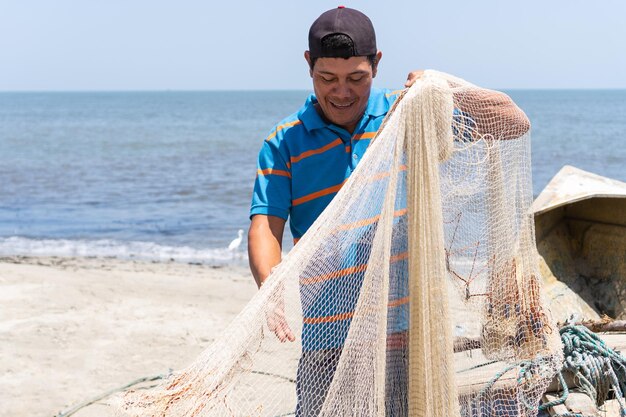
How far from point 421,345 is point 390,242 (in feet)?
1.08

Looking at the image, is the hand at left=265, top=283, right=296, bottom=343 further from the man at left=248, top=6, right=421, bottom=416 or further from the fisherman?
the man at left=248, top=6, right=421, bottom=416

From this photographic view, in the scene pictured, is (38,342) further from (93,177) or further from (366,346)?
(93,177)

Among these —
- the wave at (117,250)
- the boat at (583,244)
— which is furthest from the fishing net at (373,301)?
the wave at (117,250)

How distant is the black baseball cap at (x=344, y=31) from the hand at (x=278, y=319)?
745 mm

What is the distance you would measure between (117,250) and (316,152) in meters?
9.72

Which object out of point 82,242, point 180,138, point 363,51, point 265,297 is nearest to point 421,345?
point 265,297

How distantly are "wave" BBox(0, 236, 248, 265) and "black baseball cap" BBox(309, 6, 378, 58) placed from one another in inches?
335

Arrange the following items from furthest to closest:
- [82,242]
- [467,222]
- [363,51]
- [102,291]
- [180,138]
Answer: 1. [180,138]
2. [82,242]
3. [102,291]
4. [467,222]
5. [363,51]

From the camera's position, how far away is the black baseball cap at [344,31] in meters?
2.39

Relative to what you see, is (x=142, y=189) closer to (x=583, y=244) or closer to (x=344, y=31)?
(x=583, y=244)

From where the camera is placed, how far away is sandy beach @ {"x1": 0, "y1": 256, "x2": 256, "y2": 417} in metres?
5.42

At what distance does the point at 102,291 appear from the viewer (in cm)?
808

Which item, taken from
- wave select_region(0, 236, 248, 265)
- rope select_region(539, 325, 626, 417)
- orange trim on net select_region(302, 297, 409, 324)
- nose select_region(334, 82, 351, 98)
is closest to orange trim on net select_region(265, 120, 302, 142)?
nose select_region(334, 82, 351, 98)

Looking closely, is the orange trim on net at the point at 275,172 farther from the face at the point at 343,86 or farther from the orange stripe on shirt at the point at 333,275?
the orange stripe on shirt at the point at 333,275
